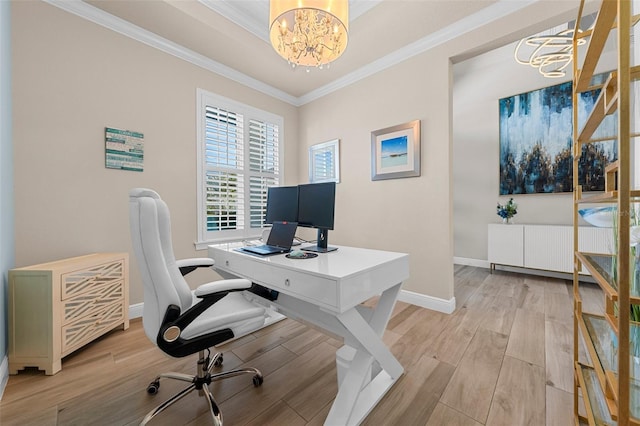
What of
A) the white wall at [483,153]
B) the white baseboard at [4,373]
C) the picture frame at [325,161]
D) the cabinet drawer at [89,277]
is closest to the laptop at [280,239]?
the cabinet drawer at [89,277]

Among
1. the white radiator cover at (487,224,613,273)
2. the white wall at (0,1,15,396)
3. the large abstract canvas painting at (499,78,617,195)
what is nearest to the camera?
the white wall at (0,1,15,396)

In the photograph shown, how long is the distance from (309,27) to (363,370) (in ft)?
7.50

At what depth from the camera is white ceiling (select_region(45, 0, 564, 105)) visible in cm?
220

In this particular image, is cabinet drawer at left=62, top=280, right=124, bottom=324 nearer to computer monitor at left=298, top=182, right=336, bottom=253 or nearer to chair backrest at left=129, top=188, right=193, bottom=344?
chair backrest at left=129, top=188, right=193, bottom=344

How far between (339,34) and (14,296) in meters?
2.93

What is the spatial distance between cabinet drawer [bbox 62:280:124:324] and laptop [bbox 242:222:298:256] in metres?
1.29

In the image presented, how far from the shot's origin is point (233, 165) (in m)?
3.32

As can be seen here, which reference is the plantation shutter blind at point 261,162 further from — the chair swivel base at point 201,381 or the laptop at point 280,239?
the chair swivel base at point 201,381

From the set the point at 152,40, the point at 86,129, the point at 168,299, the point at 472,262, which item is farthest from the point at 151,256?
the point at 472,262

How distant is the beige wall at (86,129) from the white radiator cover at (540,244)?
4545 mm

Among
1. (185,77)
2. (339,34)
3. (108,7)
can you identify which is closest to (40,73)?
(108,7)

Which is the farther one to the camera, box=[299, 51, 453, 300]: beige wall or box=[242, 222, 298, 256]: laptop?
box=[299, 51, 453, 300]: beige wall

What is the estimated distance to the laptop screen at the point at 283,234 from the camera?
5.79ft

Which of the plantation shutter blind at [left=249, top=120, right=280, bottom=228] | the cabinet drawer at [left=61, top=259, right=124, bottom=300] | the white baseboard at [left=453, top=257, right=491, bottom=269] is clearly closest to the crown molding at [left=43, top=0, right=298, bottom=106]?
the plantation shutter blind at [left=249, top=120, right=280, bottom=228]
